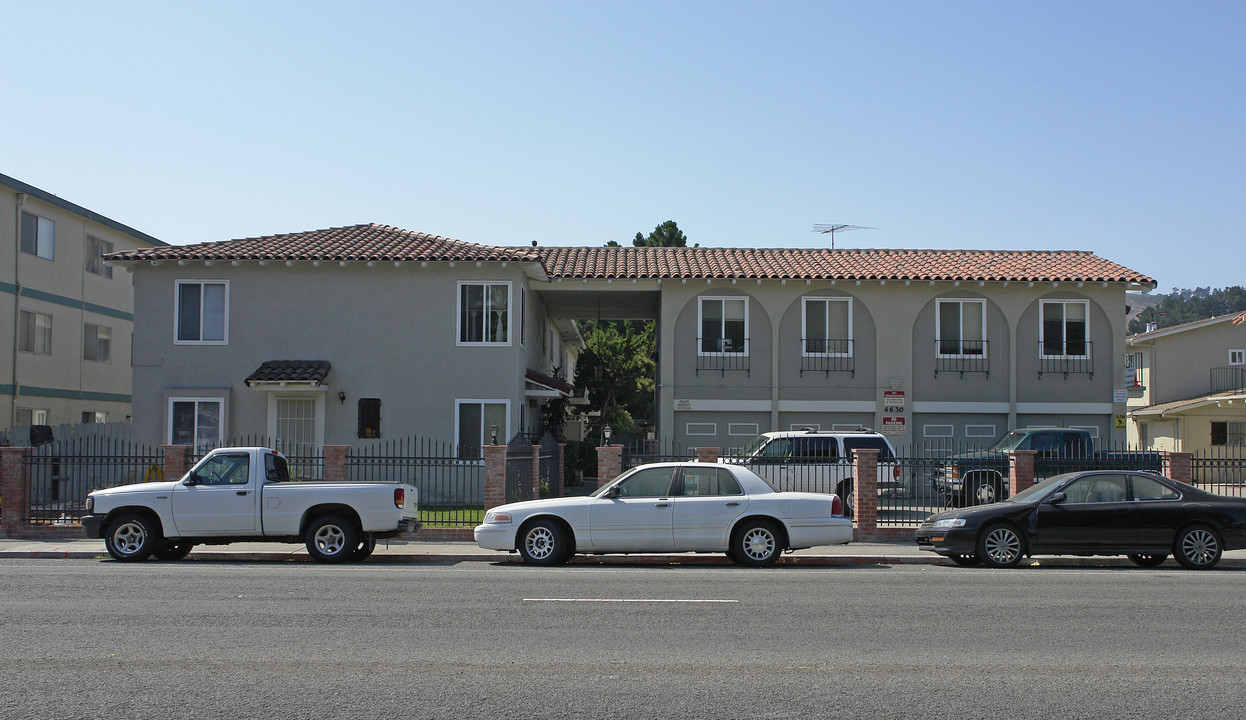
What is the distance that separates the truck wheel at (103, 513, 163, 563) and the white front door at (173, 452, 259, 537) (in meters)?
0.42

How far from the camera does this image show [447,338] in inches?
979

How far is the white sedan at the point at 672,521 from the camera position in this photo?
46.1 ft

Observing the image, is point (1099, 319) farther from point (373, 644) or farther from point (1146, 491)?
point (373, 644)

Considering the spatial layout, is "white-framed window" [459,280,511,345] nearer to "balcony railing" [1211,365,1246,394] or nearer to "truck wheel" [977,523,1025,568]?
"truck wheel" [977,523,1025,568]

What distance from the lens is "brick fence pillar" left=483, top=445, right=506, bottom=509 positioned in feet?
58.3

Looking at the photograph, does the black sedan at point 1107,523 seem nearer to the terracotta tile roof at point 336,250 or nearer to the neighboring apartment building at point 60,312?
the terracotta tile roof at point 336,250

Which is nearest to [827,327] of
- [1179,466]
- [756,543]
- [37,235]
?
[1179,466]

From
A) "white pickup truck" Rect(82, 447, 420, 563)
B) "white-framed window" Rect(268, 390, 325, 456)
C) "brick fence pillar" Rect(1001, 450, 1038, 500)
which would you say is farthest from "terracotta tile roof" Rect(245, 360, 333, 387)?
"brick fence pillar" Rect(1001, 450, 1038, 500)

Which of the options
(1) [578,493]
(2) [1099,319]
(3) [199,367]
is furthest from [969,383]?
(3) [199,367]

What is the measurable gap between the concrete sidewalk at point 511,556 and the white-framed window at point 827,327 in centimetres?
1057

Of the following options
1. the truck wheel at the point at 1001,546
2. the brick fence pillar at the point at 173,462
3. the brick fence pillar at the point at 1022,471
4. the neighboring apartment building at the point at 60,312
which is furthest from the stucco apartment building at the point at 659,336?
the truck wheel at the point at 1001,546

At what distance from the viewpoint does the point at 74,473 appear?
65.9ft

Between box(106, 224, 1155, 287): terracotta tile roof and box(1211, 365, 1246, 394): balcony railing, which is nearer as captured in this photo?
box(106, 224, 1155, 287): terracotta tile roof

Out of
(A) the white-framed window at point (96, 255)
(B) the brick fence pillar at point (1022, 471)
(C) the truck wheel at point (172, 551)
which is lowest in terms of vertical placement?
(C) the truck wheel at point (172, 551)
